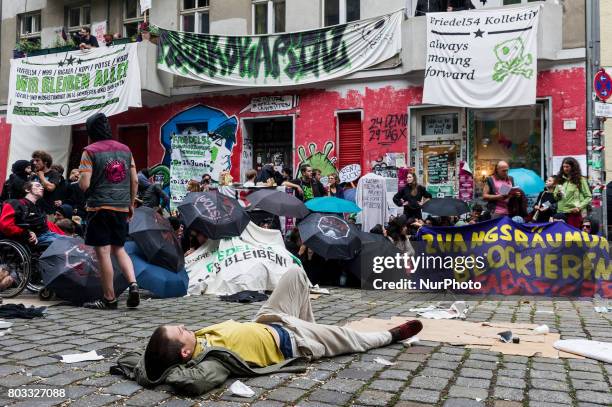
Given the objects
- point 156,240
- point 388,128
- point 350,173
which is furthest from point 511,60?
point 156,240

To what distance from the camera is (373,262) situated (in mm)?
9680

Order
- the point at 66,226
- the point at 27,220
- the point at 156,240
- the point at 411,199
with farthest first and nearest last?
the point at 411,199
the point at 66,226
the point at 156,240
the point at 27,220

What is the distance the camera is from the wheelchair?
25.1 ft

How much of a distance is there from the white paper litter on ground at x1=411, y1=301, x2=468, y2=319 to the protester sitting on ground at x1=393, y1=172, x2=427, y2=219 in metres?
4.94

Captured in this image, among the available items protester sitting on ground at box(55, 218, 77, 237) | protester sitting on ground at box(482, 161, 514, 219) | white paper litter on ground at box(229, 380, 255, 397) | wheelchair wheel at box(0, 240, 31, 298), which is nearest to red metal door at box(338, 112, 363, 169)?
protester sitting on ground at box(482, 161, 514, 219)

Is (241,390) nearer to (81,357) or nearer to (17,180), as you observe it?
(81,357)

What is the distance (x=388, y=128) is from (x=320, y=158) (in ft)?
6.85

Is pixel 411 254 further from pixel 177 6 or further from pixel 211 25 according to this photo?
pixel 177 6

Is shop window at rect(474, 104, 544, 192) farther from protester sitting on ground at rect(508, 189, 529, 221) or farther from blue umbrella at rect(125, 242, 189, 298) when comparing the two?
blue umbrella at rect(125, 242, 189, 298)

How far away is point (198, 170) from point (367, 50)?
6.23 m

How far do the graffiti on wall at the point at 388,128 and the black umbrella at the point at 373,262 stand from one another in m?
6.41

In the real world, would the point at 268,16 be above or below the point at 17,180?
above

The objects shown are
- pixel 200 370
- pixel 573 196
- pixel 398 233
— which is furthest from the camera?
pixel 573 196

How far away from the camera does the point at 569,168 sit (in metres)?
10.4
